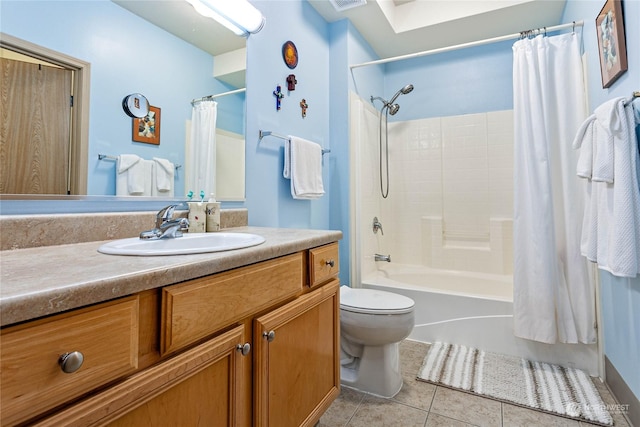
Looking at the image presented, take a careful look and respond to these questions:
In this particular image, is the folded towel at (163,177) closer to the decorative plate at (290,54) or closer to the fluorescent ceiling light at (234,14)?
the fluorescent ceiling light at (234,14)

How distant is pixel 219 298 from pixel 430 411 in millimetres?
1264

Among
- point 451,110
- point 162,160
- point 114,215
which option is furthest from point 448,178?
point 114,215

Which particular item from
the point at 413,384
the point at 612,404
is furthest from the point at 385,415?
the point at 612,404

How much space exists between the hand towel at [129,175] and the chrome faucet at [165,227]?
12cm

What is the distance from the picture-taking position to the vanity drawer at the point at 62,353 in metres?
0.40

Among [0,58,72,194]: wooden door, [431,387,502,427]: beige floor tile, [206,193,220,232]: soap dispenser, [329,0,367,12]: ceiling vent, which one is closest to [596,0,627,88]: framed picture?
[329,0,367,12]: ceiling vent

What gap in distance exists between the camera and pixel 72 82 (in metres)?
0.96

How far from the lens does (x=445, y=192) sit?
9.30ft

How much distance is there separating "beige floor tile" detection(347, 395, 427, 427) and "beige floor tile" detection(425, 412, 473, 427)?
3cm

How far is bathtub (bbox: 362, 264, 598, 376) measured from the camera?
5.87 feet

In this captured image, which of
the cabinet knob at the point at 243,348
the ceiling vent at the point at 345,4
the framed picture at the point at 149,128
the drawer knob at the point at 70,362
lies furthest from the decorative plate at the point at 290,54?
the drawer knob at the point at 70,362

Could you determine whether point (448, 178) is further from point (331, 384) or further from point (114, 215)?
point (114, 215)

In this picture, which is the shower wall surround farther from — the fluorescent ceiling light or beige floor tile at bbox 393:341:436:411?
the fluorescent ceiling light

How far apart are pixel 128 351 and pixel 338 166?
197cm
